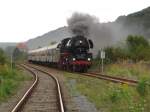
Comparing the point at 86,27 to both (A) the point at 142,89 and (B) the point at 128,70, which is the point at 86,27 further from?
(A) the point at 142,89

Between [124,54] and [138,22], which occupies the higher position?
[138,22]

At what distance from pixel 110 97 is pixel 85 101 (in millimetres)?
1139

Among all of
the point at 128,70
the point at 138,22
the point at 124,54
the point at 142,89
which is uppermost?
the point at 138,22

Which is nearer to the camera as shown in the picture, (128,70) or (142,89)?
(142,89)

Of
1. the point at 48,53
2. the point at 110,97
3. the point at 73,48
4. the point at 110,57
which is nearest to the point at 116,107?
the point at 110,97

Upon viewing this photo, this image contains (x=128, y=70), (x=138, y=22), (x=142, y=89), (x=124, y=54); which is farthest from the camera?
(x=138, y=22)

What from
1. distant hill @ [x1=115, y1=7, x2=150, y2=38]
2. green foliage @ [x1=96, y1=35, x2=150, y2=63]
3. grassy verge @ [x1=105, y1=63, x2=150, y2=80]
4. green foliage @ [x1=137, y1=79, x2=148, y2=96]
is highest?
distant hill @ [x1=115, y1=7, x2=150, y2=38]

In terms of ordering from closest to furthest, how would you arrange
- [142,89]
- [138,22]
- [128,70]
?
[142,89], [128,70], [138,22]

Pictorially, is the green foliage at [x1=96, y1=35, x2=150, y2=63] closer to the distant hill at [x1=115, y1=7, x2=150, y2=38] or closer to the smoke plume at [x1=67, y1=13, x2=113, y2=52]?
the smoke plume at [x1=67, y1=13, x2=113, y2=52]

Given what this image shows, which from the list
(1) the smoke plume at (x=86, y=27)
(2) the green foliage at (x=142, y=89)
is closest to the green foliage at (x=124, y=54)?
(1) the smoke plume at (x=86, y=27)

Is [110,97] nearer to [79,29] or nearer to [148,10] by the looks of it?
[79,29]

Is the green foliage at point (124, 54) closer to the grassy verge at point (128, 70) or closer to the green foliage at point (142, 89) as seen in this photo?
the grassy verge at point (128, 70)

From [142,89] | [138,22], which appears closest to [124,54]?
[142,89]

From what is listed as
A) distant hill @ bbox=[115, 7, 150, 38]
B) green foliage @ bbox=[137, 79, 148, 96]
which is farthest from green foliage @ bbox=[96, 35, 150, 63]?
distant hill @ bbox=[115, 7, 150, 38]
